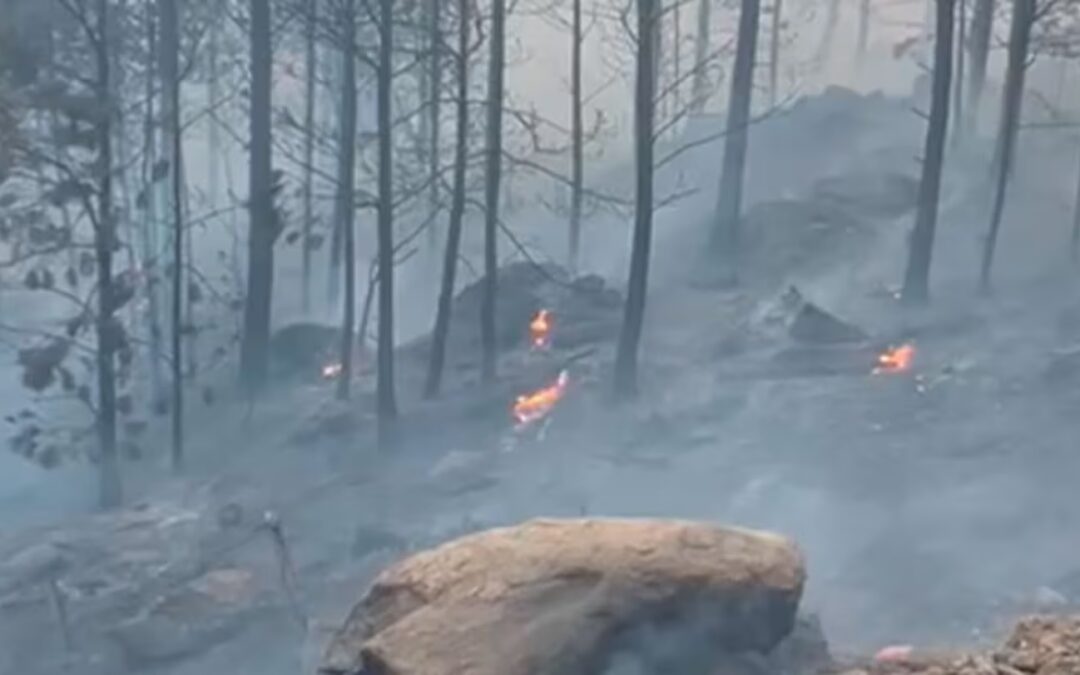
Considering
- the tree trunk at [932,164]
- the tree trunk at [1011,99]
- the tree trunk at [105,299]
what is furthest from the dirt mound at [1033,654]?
the tree trunk at [1011,99]

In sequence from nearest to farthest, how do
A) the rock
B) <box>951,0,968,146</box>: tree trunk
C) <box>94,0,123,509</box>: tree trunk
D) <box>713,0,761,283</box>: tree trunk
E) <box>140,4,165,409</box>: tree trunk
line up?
the rock → <box>94,0,123,509</box>: tree trunk → <box>140,4,165,409</box>: tree trunk → <box>713,0,761,283</box>: tree trunk → <box>951,0,968,146</box>: tree trunk

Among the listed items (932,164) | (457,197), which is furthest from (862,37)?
(457,197)

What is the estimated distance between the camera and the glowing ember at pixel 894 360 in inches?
850

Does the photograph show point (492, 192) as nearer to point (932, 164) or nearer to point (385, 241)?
point (385, 241)

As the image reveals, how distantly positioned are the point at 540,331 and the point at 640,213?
12.5 ft

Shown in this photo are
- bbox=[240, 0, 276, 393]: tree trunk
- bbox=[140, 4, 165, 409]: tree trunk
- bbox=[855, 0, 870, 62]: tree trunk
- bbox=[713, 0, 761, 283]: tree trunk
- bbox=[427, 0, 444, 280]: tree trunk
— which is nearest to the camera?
bbox=[427, 0, 444, 280]: tree trunk

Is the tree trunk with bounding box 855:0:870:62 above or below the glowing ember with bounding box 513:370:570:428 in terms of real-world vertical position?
above

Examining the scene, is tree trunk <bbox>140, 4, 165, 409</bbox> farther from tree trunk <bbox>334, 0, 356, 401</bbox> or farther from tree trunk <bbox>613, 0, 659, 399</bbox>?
tree trunk <bbox>613, 0, 659, 399</bbox>

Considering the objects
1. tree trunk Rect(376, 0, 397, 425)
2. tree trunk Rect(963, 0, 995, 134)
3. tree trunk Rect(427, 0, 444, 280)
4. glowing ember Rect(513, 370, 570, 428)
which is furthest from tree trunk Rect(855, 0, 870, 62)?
glowing ember Rect(513, 370, 570, 428)

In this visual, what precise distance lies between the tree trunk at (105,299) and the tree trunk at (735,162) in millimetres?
11184

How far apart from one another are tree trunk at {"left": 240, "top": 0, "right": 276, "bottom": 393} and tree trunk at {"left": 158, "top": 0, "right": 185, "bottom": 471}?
991mm

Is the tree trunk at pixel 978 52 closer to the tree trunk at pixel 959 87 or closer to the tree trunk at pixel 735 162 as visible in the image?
the tree trunk at pixel 959 87

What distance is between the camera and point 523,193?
40.8 metres

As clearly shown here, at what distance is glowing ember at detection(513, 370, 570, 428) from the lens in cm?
2075
